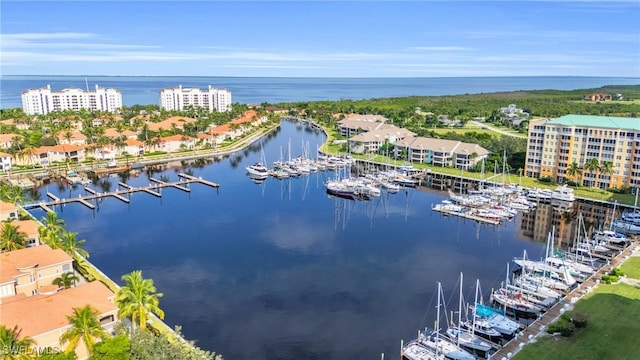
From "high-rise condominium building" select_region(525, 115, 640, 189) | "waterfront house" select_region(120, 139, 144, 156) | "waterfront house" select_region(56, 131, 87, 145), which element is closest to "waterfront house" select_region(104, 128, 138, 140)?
"waterfront house" select_region(120, 139, 144, 156)

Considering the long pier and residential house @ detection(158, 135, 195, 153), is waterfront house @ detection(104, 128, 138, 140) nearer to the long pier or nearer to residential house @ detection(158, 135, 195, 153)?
residential house @ detection(158, 135, 195, 153)

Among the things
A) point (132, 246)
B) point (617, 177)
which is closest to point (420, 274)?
point (132, 246)

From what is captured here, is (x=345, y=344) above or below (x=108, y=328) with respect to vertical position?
below

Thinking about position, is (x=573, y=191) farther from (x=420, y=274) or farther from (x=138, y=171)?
(x=138, y=171)

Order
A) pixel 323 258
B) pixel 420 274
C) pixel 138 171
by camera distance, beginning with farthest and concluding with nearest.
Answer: pixel 138 171 < pixel 323 258 < pixel 420 274

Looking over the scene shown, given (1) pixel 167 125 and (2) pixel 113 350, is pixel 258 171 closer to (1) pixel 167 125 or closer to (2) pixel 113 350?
(1) pixel 167 125

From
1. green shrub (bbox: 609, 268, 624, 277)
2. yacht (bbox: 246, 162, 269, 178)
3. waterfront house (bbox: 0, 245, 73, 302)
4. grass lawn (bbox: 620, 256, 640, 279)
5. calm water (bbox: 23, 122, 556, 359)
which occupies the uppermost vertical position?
waterfront house (bbox: 0, 245, 73, 302)
